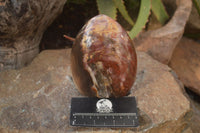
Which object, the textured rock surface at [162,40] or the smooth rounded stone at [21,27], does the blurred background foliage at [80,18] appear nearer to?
the textured rock surface at [162,40]

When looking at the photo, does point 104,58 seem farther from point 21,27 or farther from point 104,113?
point 21,27

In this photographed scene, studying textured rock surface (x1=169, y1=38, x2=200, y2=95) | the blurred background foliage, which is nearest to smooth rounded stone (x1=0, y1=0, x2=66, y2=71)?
the blurred background foliage

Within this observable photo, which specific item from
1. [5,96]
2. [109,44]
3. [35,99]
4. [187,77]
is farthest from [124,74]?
[187,77]

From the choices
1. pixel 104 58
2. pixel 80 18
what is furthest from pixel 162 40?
pixel 104 58

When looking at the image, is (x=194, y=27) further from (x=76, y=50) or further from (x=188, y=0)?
(x=76, y=50)

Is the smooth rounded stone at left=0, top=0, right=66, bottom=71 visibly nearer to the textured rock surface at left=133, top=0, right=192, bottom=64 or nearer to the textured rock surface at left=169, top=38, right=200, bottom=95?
the textured rock surface at left=133, top=0, right=192, bottom=64

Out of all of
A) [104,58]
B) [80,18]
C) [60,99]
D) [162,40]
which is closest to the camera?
[104,58]

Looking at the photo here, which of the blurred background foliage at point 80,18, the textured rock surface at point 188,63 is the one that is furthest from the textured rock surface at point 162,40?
the textured rock surface at point 188,63
